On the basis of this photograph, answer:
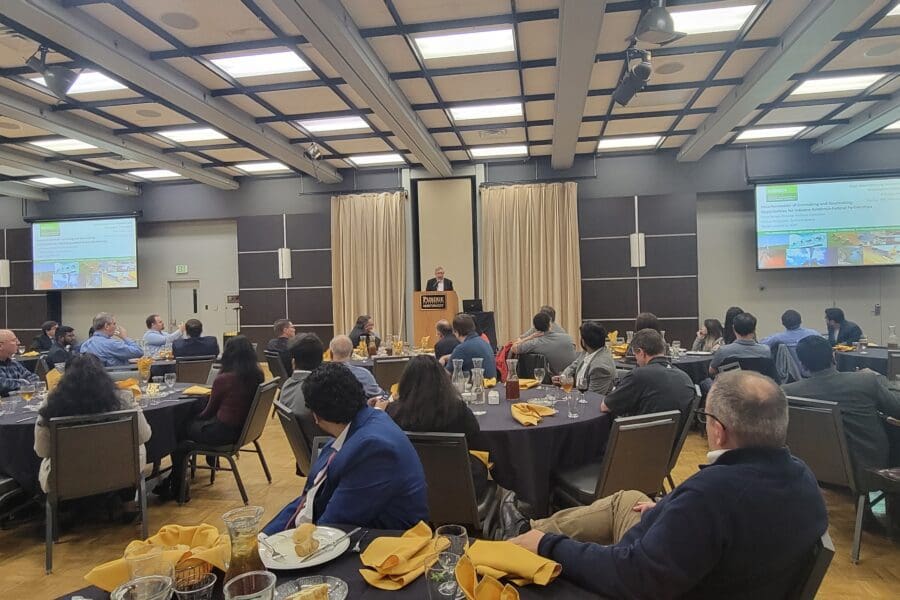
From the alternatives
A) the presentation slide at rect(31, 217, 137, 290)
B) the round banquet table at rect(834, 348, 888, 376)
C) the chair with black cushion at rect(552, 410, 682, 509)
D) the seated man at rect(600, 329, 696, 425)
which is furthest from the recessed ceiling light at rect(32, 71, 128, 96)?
the round banquet table at rect(834, 348, 888, 376)

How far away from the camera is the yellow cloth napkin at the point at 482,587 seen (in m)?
1.19

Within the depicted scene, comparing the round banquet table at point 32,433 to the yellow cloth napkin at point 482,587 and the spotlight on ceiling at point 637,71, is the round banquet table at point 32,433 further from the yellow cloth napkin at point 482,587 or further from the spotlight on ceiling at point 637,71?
the spotlight on ceiling at point 637,71

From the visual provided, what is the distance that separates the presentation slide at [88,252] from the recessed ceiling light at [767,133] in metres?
11.7

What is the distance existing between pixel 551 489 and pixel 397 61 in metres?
4.82

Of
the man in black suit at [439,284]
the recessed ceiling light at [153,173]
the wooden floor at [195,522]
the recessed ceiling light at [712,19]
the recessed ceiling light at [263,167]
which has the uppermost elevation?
the recessed ceiling light at [712,19]

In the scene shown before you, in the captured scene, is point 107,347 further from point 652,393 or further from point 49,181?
point 49,181

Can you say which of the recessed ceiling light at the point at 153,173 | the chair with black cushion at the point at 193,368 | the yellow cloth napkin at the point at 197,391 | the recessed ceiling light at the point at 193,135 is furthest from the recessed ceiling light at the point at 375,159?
the yellow cloth napkin at the point at 197,391

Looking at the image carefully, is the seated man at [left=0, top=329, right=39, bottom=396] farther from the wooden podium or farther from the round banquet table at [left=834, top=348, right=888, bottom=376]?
the round banquet table at [left=834, top=348, right=888, bottom=376]

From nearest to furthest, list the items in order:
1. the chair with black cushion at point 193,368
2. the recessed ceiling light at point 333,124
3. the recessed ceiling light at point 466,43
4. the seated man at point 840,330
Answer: the recessed ceiling light at point 466,43
the chair with black cushion at point 193,368
the seated man at point 840,330
the recessed ceiling light at point 333,124

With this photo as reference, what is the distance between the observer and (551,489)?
3158mm

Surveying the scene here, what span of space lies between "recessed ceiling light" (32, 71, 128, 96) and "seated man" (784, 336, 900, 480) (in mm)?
7151

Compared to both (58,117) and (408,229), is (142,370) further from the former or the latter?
(408,229)

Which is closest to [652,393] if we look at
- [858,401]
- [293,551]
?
[858,401]

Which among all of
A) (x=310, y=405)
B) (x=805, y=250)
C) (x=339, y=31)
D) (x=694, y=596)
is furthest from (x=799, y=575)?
(x=805, y=250)
